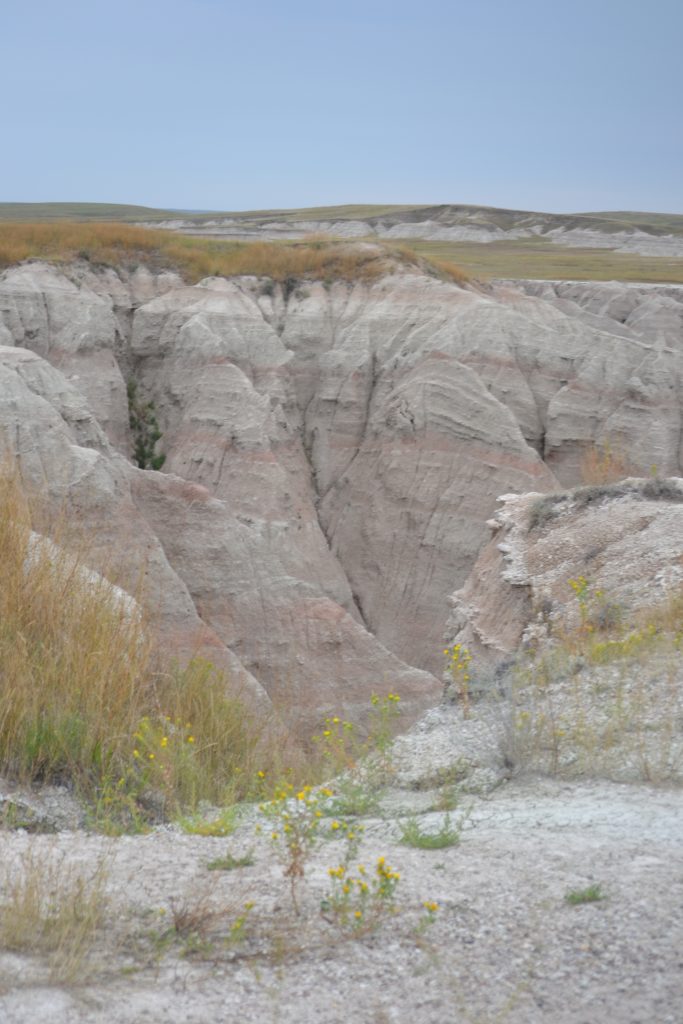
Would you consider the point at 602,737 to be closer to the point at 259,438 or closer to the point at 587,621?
the point at 587,621

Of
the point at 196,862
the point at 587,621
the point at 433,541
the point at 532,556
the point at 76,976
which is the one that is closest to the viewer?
the point at 76,976

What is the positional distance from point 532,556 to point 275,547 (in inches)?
514

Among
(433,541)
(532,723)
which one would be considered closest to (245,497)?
(433,541)

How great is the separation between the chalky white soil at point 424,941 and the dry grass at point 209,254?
2576 cm

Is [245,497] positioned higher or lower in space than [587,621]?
lower

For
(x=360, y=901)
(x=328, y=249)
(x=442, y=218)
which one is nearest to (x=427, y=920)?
(x=360, y=901)

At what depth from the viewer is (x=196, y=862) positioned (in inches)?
157

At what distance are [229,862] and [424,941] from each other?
909 millimetres

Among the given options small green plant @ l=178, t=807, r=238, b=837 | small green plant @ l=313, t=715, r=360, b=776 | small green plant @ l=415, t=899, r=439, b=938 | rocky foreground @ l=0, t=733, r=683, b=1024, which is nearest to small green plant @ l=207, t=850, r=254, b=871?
rocky foreground @ l=0, t=733, r=683, b=1024

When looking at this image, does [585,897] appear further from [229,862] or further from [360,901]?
[229,862]

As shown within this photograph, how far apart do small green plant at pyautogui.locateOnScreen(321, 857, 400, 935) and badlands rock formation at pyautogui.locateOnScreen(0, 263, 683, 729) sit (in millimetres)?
13217

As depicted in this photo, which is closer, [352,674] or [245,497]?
[352,674]

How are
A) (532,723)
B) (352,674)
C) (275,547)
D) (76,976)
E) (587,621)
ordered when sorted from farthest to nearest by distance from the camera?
(275,547)
(352,674)
(587,621)
(532,723)
(76,976)

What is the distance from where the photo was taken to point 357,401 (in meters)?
26.4
